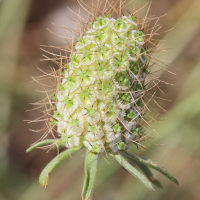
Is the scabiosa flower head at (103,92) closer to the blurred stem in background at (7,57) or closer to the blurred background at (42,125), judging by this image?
the blurred background at (42,125)

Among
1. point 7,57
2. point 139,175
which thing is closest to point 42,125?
point 7,57

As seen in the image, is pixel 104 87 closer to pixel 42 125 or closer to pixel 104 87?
pixel 104 87

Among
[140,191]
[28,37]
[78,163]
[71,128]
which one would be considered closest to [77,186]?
[78,163]

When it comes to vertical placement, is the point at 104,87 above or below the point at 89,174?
above

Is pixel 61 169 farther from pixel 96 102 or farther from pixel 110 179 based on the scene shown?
pixel 96 102

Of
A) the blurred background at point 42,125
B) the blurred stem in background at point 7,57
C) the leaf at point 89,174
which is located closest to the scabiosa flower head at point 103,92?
the leaf at point 89,174

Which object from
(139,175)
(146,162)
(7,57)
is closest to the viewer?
(139,175)
